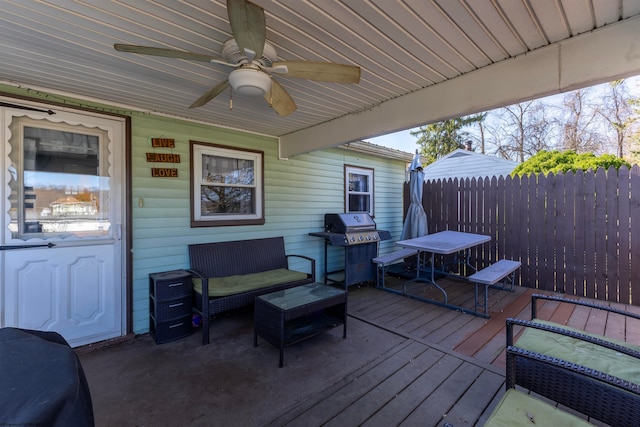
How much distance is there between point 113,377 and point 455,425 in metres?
2.76

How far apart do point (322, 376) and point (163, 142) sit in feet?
10.3

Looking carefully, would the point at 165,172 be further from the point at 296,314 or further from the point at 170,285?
the point at 296,314

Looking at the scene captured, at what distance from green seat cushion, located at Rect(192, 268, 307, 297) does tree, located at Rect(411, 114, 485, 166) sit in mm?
12420

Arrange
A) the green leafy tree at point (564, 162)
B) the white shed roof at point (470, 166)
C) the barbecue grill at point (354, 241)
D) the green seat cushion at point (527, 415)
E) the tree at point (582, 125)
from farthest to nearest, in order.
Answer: the tree at point (582, 125) < the white shed roof at point (470, 166) < the green leafy tree at point (564, 162) < the barbecue grill at point (354, 241) < the green seat cushion at point (527, 415)

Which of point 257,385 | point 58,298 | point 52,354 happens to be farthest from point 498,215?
point 58,298

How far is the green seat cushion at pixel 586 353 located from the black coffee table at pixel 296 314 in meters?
1.63

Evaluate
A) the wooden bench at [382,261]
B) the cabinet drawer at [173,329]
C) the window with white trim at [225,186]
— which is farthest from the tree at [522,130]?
the cabinet drawer at [173,329]

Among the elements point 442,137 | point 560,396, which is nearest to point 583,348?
point 560,396

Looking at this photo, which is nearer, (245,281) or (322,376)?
(322,376)

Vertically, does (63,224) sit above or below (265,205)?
below

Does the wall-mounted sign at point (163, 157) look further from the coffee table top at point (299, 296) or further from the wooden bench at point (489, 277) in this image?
the wooden bench at point (489, 277)

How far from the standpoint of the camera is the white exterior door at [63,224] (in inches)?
103

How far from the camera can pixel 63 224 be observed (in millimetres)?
2859

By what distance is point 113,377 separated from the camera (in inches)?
94.6
